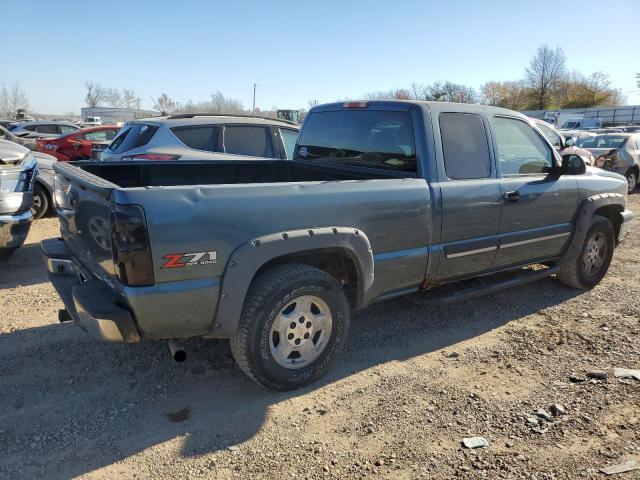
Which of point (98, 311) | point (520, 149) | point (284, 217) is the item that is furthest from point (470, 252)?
point (98, 311)

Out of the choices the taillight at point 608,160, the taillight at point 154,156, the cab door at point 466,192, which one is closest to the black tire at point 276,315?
the cab door at point 466,192

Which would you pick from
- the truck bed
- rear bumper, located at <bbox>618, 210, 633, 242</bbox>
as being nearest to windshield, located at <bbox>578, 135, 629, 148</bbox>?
rear bumper, located at <bbox>618, 210, 633, 242</bbox>

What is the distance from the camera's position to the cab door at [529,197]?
14.6ft

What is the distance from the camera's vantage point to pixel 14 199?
17.7ft

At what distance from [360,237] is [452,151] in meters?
1.27

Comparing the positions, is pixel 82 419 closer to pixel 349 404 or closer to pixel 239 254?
pixel 239 254

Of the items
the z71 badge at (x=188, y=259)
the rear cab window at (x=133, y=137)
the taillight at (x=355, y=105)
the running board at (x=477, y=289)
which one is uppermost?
the taillight at (x=355, y=105)

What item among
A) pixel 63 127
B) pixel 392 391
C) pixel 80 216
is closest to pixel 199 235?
pixel 80 216

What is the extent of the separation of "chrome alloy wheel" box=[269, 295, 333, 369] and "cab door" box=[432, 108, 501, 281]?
115 cm

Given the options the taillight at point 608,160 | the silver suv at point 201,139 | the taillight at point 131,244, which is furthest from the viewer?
the taillight at point 608,160

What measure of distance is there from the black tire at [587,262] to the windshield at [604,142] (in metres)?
10.4

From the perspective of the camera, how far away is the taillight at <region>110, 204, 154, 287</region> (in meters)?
2.64

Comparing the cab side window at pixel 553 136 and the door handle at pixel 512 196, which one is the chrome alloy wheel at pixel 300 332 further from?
the cab side window at pixel 553 136

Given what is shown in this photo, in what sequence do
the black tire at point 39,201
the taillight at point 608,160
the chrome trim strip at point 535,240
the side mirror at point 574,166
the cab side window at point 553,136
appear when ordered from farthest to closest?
the taillight at point 608,160
the cab side window at point 553,136
the black tire at point 39,201
the side mirror at point 574,166
the chrome trim strip at point 535,240
